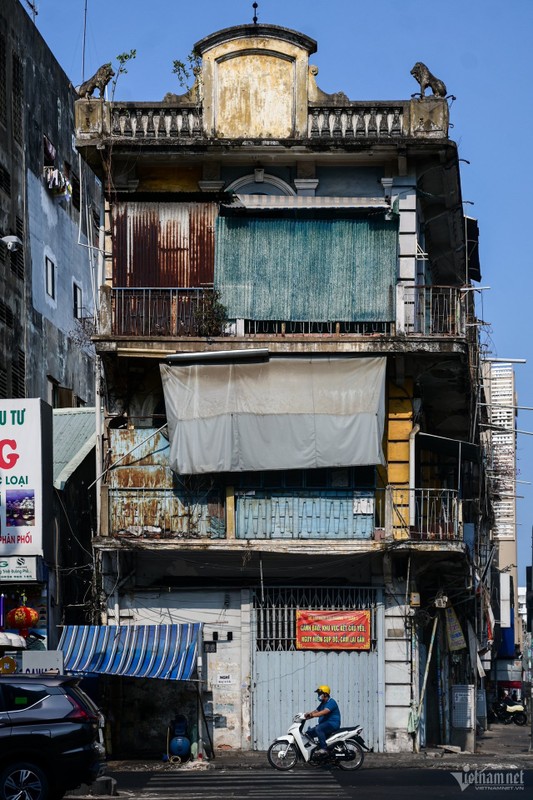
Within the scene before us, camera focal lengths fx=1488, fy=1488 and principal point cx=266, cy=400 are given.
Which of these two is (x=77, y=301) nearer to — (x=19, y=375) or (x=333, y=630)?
(x=19, y=375)

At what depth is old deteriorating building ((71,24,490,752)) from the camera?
2939cm

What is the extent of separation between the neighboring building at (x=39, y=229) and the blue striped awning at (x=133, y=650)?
44.1 feet

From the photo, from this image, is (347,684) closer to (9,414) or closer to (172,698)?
(172,698)

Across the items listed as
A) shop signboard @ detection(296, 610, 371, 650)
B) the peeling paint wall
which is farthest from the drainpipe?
the peeling paint wall

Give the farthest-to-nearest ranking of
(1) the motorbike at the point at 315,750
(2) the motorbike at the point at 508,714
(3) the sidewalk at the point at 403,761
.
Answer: (2) the motorbike at the point at 508,714 < (3) the sidewalk at the point at 403,761 < (1) the motorbike at the point at 315,750

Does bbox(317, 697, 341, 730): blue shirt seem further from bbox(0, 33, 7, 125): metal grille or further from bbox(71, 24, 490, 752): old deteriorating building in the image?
bbox(0, 33, 7, 125): metal grille

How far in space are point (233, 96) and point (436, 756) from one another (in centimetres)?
1404

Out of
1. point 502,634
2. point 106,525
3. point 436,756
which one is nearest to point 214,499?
point 106,525

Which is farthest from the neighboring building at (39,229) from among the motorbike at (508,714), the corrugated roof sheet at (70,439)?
the motorbike at (508,714)

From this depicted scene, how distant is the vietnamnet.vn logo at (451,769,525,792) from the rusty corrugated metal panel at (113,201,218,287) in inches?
450

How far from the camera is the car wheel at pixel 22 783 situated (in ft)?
62.5

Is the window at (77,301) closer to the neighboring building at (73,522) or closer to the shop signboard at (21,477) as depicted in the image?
the neighboring building at (73,522)

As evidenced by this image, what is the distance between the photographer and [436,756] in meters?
28.9

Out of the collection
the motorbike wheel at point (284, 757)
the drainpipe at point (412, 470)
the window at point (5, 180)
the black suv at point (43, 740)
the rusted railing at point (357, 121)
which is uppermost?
the window at point (5, 180)
